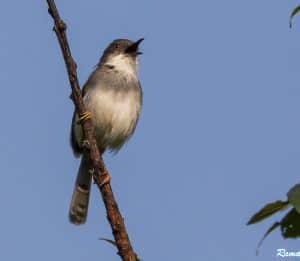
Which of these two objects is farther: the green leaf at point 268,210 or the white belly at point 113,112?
the white belly at point 113,112

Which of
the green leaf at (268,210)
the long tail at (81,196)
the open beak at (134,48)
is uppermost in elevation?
the open beak at (134,48)

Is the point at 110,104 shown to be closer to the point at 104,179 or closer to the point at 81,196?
the point at 81,196

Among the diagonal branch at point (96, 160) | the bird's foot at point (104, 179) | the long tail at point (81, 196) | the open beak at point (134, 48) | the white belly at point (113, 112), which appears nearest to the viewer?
the diagonal branch at point (96, 160)

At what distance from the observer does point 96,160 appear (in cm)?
375

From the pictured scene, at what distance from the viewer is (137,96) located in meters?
9.13

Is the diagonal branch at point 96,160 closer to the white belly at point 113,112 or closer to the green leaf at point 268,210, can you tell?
the green leaf at point 268,210

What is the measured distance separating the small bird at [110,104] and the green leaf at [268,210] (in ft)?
20.9

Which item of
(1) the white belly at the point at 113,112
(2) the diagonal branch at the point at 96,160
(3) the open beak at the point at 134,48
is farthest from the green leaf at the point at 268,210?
(3) the open beak at the point at 134,48

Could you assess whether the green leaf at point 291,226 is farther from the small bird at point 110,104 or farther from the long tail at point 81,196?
the long tail at point 81,196

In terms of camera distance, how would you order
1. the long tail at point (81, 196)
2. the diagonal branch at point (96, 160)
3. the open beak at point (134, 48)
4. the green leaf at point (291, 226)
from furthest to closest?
the open beak at point (134, 48)
the long tail at point (81, 196)
the diagonal branch at point (96, 160)
the green leaf at point (291, 226)

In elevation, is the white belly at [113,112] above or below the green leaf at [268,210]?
above

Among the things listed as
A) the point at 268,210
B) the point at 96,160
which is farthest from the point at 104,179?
the point at 268,210

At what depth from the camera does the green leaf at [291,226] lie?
1.88 m

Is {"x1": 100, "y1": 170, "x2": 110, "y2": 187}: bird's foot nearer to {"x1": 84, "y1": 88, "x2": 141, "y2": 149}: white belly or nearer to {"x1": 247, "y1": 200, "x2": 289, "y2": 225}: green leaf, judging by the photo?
{"x1": 247, "y1": 200, "x2": 289, "y2": 225}: green leaf
